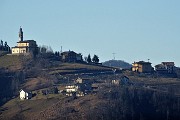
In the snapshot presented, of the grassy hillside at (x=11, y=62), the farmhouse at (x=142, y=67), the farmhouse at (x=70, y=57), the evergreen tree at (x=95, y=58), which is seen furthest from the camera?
the evergreen tree at (x=95, y=58)

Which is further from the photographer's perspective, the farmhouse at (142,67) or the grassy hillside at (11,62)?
the farmhouse at (142,67)

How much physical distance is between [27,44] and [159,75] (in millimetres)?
25502

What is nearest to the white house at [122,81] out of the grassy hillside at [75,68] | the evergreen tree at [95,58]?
the grassy hillside at [75,68]

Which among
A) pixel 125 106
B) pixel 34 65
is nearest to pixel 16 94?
pixel 34 65

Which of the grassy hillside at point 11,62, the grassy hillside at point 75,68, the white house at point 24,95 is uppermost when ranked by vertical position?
the grassy hillside at point 11,62

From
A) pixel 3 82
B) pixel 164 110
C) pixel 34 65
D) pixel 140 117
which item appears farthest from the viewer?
pixel 34 65

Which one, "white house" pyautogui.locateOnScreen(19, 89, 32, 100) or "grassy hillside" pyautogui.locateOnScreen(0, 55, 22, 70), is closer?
"white house" pyautogui.locateOnScreen(19, 89, 32, 100)

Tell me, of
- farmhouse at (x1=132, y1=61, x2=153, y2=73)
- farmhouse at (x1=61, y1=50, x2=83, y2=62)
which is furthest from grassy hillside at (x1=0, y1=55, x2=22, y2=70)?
farmhouse at (x1=132, y1=61, x2=153, y2=73)

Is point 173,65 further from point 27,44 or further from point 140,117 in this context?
point 140,117

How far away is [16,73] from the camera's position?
105m

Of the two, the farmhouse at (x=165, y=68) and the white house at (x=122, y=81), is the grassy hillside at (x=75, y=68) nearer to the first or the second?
the farmhouse at (x=165, y=68)

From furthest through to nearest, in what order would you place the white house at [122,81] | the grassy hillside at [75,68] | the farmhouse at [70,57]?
the farmhouse at [70,57]
the grassy hillside at [75,68]
the white house at [122,81]

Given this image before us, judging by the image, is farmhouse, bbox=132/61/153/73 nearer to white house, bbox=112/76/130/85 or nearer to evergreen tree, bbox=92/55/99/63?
evergreen tree, bbox=92/55/99/63

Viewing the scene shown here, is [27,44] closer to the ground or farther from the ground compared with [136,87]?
farther from the ground
